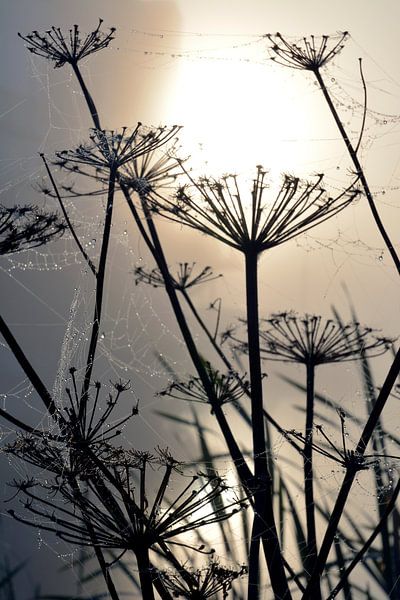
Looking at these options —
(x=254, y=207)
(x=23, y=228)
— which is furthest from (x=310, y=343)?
(x=23, y=228)

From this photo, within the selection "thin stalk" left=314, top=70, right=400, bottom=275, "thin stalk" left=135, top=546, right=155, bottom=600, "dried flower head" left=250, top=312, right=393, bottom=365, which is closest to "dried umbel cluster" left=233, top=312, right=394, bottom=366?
"dried flower head" left=250, top=312, right=393, bottom=365

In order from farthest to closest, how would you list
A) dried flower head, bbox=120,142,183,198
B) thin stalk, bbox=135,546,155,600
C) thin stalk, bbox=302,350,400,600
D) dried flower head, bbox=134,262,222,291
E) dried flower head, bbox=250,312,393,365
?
dried flower head, bbox=134,262,222,291 → dried flower head, bbox=250,312,393,365 → dried flower head, bbox=120,142,183,198 → thin stalk, bbox=302,350,400,600 → thin stalk, bbox=135,546,155,600

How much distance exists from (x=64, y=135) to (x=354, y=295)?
7.30ft

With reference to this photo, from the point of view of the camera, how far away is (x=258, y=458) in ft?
8.28

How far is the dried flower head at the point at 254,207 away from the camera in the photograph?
2461 millimetres

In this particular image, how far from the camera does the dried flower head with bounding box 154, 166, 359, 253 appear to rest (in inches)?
96.9

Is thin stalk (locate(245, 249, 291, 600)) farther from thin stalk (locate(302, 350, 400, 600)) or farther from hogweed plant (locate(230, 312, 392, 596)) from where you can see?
hogweed plant (locate(230, 312, 392, 596))

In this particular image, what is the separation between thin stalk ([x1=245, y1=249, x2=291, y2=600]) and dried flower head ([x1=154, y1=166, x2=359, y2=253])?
0.24 ft

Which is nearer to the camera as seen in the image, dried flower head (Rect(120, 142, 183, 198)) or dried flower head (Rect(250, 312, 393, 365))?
dried flower head (Rect(120, 142, 183, 198))

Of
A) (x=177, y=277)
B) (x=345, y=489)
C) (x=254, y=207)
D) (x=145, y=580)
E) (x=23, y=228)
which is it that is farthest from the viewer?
(x=177, y=277)

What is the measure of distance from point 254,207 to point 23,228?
840 millimetres

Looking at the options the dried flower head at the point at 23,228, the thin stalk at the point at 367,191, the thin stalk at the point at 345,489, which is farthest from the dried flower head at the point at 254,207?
the thin stalk at the point at 345,489

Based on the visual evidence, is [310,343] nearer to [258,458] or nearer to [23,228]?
[258,458]

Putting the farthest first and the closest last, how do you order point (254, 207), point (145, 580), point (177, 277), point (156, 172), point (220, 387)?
point (177, 277) < point (220, 387) < point (156, 172) < point (254, 207) < point (145, 580)
